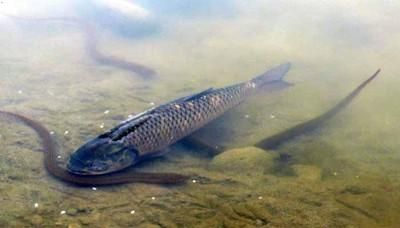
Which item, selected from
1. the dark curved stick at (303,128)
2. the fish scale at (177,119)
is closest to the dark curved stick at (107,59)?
the fish scale at (177,119)

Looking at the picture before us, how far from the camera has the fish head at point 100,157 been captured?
4.98m

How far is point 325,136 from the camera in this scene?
6.54 meters

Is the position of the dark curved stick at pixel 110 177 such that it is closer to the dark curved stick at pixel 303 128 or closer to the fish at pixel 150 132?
the fish at pixel 150 132

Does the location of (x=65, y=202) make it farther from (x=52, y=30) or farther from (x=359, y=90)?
(x=52, y=30)

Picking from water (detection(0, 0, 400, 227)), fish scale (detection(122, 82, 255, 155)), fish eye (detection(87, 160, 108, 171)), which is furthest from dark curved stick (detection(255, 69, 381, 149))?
fish eye (detection(87, 160, 108, 171))

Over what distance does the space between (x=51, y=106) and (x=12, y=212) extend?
2808mm

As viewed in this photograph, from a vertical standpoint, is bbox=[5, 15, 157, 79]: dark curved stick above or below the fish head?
above

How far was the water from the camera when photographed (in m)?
4.60

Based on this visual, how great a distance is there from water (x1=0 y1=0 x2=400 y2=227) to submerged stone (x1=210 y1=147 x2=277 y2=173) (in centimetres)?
2

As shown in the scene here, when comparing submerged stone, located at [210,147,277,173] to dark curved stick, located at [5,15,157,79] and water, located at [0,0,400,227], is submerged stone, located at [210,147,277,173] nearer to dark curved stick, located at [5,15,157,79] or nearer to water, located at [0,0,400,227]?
water, located at [0,0,400,227]

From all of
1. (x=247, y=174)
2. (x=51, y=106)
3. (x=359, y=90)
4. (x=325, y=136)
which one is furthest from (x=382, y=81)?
(x=51, y=106)

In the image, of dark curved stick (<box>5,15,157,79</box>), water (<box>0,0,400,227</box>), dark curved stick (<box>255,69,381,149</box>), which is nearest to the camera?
water (<box>0,0,400,227</box>)

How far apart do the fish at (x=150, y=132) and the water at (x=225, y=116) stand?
23cm

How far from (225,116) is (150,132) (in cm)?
186
